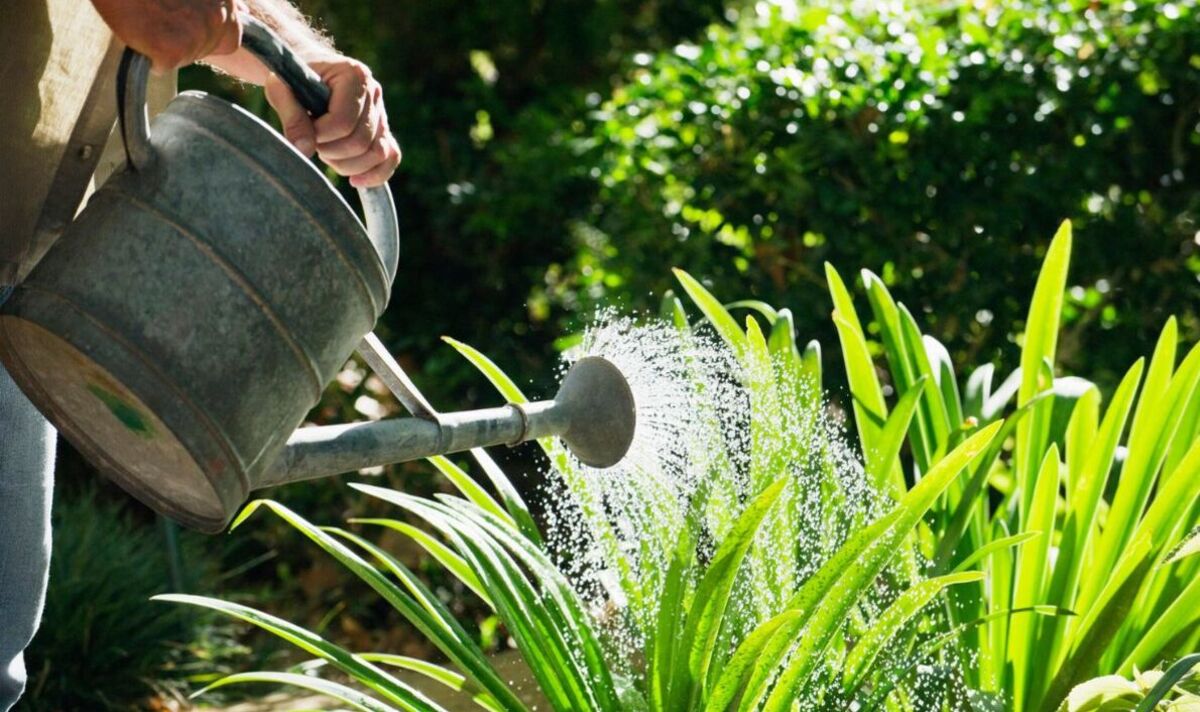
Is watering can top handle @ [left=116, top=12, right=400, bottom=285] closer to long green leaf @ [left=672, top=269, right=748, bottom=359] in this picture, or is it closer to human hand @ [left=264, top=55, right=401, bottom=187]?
human hand @ [left=264, top=55, right=401, bottom=187]

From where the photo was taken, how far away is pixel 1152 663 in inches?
81.5

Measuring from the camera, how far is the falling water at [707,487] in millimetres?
2041

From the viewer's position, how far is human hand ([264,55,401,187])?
1531 millimetres

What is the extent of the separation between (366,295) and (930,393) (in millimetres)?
1209

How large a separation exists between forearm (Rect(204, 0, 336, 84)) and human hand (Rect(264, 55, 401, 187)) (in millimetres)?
100

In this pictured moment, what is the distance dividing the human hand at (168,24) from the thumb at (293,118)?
21 centimetres

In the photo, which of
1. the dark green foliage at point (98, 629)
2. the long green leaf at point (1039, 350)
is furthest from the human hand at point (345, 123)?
the dark green foliage at point (98, 629)

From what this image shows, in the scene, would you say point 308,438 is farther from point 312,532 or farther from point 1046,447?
point 1046,447

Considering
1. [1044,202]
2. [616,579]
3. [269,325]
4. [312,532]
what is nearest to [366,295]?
[269,325]

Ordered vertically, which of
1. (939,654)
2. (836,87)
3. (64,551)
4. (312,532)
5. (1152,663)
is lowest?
(64,551)

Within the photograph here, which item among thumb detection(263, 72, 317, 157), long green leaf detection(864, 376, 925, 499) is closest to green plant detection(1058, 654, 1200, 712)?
long green leaf detection(864, 376, 925, 499)

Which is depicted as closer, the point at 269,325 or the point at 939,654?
the point at 269,325

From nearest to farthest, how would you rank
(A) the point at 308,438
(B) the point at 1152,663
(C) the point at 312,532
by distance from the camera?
(A) the point at 308,438 < (C) the point at 312,532 < (B) the point at 1152,663

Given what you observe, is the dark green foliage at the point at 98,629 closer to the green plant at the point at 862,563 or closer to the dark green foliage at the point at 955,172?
the green plant at the point at 862,563
